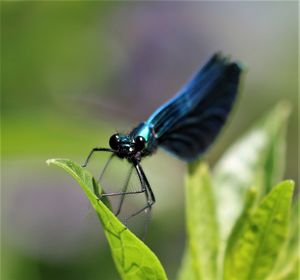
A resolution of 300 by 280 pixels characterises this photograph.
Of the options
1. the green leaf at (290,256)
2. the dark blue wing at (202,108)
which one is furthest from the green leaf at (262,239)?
the dark blue wing at (202,108)

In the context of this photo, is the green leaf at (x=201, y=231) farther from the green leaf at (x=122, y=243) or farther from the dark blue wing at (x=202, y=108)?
the dark blue wing at (x=202, y=108)

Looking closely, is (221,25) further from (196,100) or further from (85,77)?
(196,100)

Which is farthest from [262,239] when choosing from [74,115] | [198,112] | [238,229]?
[74,115]

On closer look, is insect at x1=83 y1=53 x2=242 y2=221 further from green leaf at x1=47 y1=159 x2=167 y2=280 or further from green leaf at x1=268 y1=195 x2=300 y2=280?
green leaf at x1=47 y1=159 x2=167 y2=280

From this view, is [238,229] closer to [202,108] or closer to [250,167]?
[250,167]

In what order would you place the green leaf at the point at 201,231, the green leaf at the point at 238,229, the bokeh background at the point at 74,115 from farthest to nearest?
1. the bokeh background at the point at 74,115
2. the green leaf at the point at 201,231
3. the green leaf at the point at 238,229

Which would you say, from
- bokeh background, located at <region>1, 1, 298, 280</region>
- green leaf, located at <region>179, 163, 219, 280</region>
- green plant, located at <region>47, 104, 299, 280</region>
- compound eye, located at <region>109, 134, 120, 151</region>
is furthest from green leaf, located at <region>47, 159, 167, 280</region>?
bokeh background, located at <region>1, 1, 298, 280</region>
